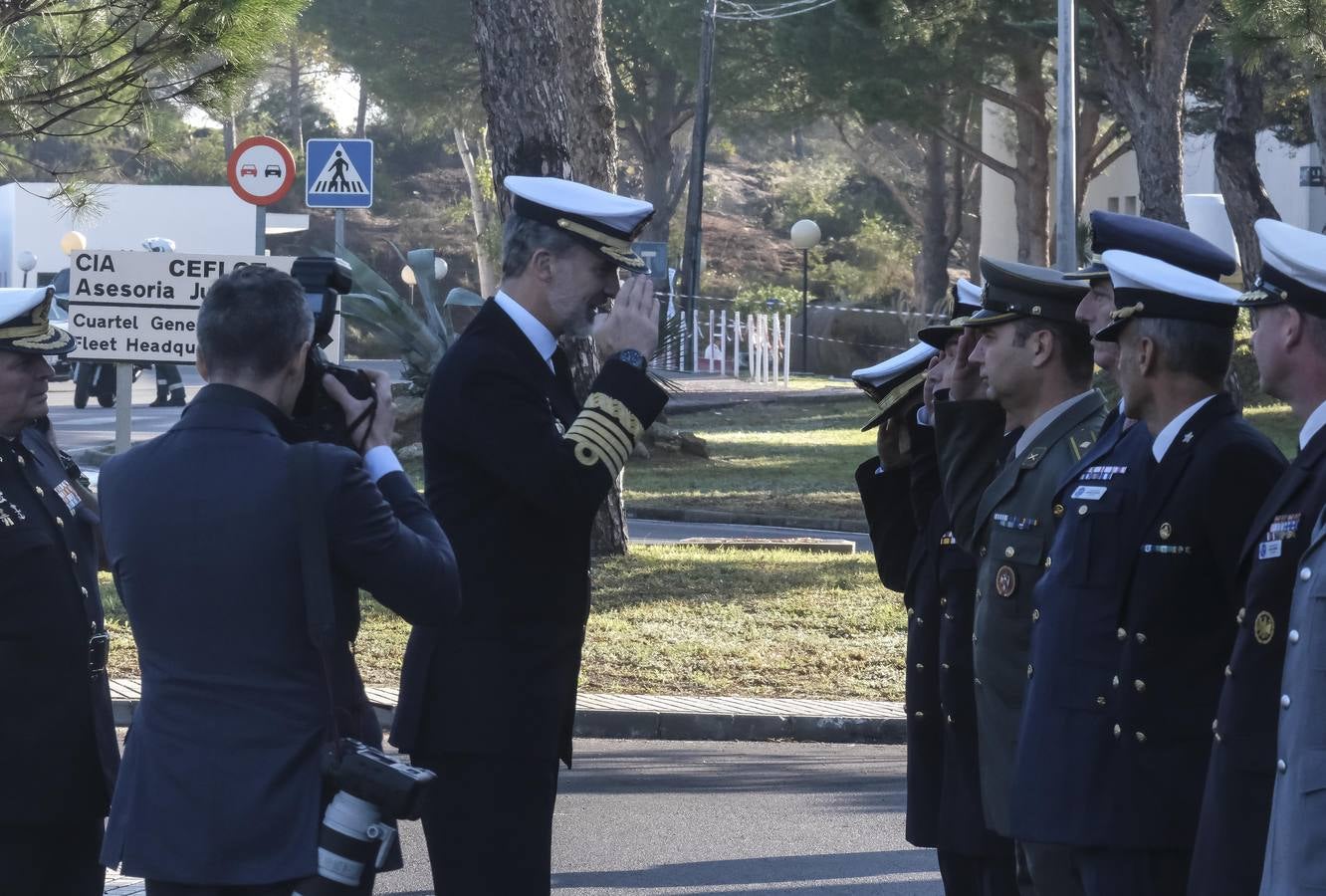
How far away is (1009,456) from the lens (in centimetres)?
437

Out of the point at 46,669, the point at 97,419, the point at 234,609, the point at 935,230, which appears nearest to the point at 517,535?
the point at 234,609

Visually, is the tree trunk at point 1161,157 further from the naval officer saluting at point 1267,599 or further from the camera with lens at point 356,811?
the camera with lens at point 356,811

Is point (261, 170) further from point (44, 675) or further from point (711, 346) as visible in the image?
point (711, 346)

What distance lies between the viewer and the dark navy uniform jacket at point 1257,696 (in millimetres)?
2928

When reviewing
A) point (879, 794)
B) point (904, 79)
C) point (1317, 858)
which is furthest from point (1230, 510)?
point (904, 79)

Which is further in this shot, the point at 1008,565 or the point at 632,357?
the point at 1008,565

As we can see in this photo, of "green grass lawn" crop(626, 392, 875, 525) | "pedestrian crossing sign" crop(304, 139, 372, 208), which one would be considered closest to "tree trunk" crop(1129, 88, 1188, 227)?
"green grass lawn" crop(626, 392, 875, 525)

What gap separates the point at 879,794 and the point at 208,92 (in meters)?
4.40

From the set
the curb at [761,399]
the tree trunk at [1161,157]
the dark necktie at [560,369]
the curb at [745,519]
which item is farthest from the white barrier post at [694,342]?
the dark necktie at [560,369]

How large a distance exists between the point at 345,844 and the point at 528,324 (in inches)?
47.5

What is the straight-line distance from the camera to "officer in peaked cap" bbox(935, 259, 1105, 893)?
4121 mm

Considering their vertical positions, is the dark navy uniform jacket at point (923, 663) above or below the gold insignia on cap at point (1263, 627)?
below

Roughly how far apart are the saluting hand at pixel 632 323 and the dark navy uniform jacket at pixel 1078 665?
3.11 ft

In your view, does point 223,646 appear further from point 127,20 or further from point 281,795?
point 127,20
